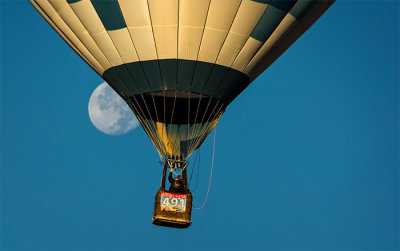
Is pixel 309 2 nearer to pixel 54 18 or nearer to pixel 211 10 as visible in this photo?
pixel 211 10

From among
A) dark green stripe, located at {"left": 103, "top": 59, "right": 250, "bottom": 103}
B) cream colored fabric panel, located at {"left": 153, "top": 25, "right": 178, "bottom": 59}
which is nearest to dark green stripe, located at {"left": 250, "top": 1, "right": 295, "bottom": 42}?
dark green stripe, located at {"left": 103, "top": 59, "right": 250, "bottom": 103}

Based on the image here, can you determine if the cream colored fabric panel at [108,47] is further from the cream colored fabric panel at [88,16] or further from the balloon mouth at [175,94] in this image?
the balloon mouth at [175,94]

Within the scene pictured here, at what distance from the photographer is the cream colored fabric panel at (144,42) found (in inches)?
501

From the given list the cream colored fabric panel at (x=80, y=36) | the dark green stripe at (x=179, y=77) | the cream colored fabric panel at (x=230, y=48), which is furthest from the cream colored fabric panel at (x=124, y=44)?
the cream colored fabric panel at (x=230, y=48)

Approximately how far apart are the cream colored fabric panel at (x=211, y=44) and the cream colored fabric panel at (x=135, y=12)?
1020mm

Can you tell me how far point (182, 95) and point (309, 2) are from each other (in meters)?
2.78

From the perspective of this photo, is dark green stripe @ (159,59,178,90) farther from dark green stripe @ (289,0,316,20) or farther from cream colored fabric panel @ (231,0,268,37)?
dark green stripe @ (289,0,316,20)

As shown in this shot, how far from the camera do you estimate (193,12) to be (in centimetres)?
1249

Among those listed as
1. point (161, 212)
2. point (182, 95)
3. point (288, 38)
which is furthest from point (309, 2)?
point (161, 212)

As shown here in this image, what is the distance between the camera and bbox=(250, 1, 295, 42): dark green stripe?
12812 mm

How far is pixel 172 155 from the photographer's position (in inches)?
519

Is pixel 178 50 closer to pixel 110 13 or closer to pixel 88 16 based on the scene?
pixel 110 13

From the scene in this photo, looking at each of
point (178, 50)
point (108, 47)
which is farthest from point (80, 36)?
point (178, 50)

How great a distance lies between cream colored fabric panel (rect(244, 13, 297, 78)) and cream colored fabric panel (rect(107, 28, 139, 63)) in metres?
2.10
